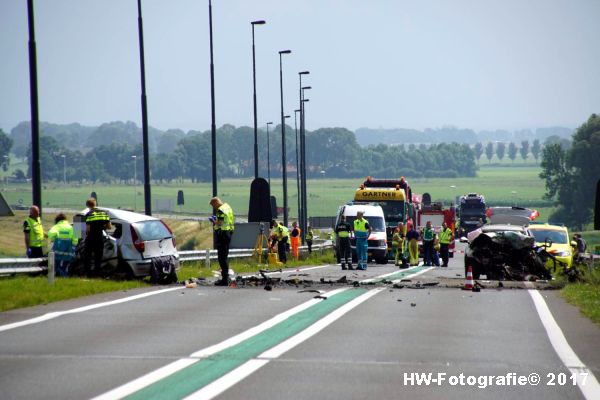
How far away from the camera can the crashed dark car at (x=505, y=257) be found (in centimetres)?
2828

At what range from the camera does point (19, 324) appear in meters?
15.5

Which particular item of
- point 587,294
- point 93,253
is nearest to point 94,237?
point 93,253

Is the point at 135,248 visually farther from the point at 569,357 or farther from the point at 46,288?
the point at 569,357

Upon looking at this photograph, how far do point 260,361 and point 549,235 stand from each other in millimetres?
24846

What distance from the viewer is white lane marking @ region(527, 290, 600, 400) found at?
1093 centimetres

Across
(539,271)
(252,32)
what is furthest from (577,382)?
(252,32)

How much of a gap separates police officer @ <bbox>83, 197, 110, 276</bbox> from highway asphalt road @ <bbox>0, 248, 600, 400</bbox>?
231 centimetres

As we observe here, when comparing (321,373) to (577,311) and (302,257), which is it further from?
(302,257)

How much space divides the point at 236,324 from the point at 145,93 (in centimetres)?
2429

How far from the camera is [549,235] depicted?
3597cm

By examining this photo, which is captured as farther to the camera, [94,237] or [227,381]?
[94,237]

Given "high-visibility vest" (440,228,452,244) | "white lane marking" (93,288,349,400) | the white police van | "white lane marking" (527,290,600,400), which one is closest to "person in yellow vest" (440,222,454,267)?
"high-visibility vest" (440,228,452,244)

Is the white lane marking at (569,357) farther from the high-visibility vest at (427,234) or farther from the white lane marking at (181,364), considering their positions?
the high-visibility vest at (427,234)

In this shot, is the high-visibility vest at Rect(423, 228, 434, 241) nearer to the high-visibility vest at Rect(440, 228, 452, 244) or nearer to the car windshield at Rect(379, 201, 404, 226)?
the high-visibility vest at Rect(440, 228, 452, 244)
